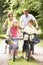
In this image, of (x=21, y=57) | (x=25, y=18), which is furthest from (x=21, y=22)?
(x=21, y=57)

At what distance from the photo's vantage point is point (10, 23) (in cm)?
292

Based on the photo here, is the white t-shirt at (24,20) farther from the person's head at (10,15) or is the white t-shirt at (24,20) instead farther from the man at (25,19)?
the person's head at (10,15)

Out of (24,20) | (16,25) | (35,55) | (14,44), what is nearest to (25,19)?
(24,20)

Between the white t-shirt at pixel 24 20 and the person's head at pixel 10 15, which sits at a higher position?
the person's head at pixel 10 15

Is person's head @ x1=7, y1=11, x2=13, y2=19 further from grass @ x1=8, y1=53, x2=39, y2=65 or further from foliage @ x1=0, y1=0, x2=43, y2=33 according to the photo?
grass @ x1=8, y1=53, x2=39, y2=65

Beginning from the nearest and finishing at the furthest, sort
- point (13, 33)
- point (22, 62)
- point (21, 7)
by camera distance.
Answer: point (22, 62), point (13, 33), point (21, 7)

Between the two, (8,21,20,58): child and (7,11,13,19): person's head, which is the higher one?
(7,11,13,19): person's head

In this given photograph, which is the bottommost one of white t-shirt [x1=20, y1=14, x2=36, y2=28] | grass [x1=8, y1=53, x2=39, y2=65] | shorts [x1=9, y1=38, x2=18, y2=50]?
grass [x1=8, y1=53, x2=39, y2=65]

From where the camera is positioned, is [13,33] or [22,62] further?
[13,33]

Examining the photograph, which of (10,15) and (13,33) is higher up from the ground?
(10,15)

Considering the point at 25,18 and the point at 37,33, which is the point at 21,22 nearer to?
the point at 25,18

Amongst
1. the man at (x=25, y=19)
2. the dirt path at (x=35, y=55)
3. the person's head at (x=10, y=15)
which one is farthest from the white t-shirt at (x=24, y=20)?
the dirt path at (x=35, y=55)

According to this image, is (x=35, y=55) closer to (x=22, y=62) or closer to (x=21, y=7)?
(x=22, y=62)

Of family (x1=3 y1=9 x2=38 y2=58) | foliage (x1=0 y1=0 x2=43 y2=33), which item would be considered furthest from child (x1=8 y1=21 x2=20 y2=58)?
foliage (x1=0 y1=0 x2=43 y2=33)
